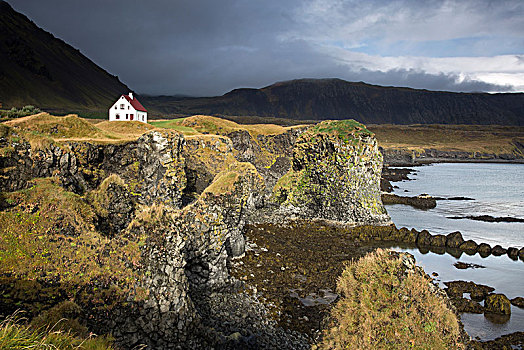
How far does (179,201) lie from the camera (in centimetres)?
2242

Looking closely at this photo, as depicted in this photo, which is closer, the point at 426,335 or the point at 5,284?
the point at 426,335

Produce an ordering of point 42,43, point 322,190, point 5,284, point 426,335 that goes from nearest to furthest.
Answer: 1. point 426,335
2. point 5,284
3. point 322,190
4. point 42,43

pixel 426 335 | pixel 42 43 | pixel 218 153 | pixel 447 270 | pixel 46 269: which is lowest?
pixel 447 270

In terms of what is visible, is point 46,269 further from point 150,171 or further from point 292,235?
point 292,235

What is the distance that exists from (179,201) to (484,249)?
23.4 metres

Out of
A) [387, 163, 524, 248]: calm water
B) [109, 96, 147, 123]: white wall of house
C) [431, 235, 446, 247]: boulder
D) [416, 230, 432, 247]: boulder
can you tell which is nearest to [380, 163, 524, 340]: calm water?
[387, 163, 524, 248]: calm water

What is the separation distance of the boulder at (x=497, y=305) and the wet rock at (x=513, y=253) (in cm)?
1065

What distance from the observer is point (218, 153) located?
32.2 metres

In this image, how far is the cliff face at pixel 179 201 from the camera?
9.68 meters

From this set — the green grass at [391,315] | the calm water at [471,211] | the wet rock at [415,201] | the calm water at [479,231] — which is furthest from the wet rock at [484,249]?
the green grass at [391,315]

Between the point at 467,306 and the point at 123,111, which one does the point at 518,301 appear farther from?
the point at 123,111

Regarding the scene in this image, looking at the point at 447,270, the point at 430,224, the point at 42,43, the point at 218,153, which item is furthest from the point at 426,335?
the point at 42,43

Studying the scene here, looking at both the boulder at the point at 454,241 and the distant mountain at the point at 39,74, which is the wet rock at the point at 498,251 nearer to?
the boulder at the point at 454,241

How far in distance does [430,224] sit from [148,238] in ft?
103
